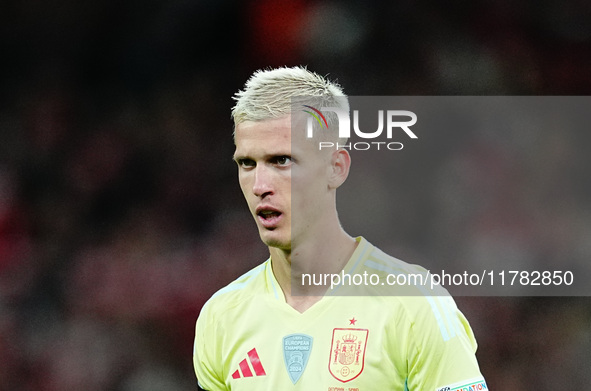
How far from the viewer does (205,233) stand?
5.73 metres

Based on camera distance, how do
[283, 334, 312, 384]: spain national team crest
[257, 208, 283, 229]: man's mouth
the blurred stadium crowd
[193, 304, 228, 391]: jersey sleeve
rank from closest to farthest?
[283, 334, 312, 384]: spain national team crest < [257, 208, 283, 229]: man's mouth < [193, 304, 228, 391]: jersey sleeve < the blurred stadium crowd

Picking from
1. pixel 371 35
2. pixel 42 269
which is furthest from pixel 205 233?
pixel 371 35

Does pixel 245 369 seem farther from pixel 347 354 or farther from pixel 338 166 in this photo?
pixel 338 166

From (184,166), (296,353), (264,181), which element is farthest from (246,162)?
(184,166)

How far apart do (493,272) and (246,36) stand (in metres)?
2.31

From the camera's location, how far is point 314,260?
11.0ft

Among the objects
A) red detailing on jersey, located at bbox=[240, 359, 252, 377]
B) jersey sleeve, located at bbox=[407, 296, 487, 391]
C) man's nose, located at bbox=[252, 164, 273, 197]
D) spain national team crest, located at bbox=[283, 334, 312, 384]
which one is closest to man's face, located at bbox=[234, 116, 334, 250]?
man's nose, located at bbox=[252, 164, 273, 197]

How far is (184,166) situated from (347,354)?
2.90 m

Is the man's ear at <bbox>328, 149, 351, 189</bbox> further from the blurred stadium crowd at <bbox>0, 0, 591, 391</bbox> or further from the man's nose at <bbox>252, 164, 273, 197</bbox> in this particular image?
the blurred stadium crowd at <bbox>0, 0, 591, 391</bbox>

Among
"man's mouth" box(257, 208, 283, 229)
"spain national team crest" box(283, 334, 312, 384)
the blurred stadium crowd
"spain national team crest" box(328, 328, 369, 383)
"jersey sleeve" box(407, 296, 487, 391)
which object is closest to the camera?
"jersey sleeve" box(407, 296, 487, 391)

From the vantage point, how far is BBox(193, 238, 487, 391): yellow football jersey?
3049 millimetres

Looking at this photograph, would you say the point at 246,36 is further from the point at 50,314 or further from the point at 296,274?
the point at 296,274

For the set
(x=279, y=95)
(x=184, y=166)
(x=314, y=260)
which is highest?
(x=184, y=166)

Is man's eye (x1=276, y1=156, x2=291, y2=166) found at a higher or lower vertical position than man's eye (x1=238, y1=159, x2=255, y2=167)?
lower
